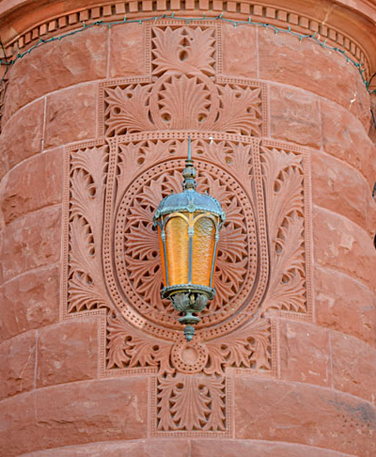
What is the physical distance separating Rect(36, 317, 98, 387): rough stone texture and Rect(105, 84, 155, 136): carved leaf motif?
182 centimetres

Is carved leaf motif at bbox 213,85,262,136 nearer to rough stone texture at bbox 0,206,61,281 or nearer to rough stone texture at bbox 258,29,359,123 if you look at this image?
rough stone texture at bbox 258,29,359,123

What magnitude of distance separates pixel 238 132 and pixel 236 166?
1.13 ft

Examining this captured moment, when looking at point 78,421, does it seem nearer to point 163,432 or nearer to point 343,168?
point 163,432

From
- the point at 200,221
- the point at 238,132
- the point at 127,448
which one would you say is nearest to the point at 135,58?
the point at 238,132

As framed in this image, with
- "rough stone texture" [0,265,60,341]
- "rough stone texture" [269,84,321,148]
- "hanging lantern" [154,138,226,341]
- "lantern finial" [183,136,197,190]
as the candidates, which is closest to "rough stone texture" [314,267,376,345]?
"hanging lantern" [154,138,226,341]

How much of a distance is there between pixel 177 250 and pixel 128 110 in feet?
5.63

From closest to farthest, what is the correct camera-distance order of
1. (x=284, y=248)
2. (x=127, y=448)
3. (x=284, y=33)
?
(x=127, y=448) → (x=284, y=248) → (x=284, y=33)

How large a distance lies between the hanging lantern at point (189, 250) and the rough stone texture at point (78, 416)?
725 mm

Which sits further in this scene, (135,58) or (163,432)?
(135,58)

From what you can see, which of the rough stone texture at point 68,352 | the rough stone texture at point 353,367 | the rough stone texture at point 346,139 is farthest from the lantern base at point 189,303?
the rough stone texture at point 346,139

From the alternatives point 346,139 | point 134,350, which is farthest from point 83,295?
point 346,139

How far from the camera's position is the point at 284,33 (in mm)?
12859

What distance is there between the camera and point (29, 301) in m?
12.1

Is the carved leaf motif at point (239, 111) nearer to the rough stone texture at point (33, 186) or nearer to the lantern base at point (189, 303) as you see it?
the rough stone texture at point (33, 186)
